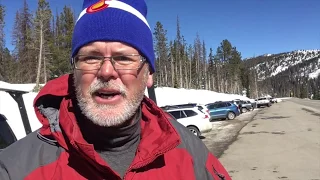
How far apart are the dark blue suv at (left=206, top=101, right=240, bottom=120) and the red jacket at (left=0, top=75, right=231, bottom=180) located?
2898 centimetres

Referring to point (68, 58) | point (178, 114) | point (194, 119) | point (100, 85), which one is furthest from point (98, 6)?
point (68, 58)

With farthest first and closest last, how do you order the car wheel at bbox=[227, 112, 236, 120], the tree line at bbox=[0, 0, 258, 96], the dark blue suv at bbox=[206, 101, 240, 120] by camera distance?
the tree line at bbox=[0, 0, 258, 96] → the car wheel at bbox=[227, 112, 236, 120] → the dark blue suv at bbox=[206, 101, 240, 120]

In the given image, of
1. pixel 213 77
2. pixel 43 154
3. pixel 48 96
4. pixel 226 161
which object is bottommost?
pixel 226 161

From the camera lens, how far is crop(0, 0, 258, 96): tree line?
47125 millimetres

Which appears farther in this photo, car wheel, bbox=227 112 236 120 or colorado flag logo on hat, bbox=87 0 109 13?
car wheel, bbox=227 112 236 120

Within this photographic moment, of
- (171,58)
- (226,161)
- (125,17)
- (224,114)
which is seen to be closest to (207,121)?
(226,161)

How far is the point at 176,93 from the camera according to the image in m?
52.7

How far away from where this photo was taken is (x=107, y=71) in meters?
1.74

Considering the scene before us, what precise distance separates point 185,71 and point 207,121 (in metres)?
66.1

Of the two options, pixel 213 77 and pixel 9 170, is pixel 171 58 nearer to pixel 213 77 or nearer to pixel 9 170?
pixel 213 77

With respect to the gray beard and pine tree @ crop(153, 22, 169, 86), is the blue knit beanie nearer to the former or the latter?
the gray beard

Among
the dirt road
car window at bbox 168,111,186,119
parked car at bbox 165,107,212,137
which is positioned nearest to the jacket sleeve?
the dirt road

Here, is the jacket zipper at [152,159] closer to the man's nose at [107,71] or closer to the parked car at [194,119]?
the man's nose at [107,71]

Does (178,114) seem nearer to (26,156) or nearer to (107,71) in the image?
(107,71)
